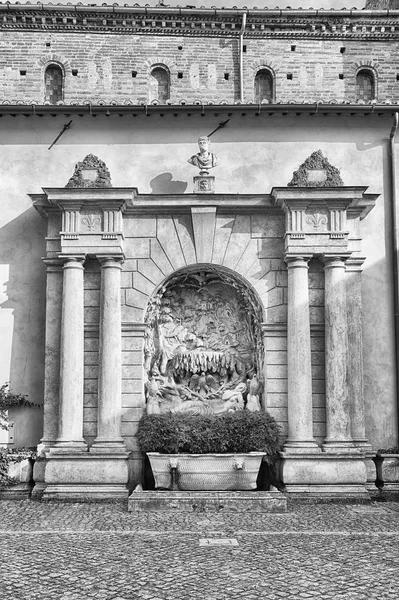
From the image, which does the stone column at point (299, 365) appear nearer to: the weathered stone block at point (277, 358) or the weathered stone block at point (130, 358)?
the weathered stone block at point (277, 358)

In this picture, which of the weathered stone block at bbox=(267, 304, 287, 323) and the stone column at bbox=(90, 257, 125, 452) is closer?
the stone column at bbox=(90, 257, 125, 452)

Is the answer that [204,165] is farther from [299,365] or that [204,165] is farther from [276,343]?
[299,365]

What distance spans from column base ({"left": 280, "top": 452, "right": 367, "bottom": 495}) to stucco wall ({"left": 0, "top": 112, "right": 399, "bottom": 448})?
308 cm

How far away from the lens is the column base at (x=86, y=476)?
1329 centimetres

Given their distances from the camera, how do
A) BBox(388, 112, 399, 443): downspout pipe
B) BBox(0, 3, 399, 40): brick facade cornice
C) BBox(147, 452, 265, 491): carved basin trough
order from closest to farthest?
BBox(147, 452, 265, 491): carved basin trough, BBox(388, 112, 399, 443): downspout pipe, BBox(0, 3, 399, 40): brick facade cornice

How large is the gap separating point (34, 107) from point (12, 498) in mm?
7516

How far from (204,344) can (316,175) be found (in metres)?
3.81

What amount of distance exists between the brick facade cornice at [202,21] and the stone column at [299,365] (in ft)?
31.9

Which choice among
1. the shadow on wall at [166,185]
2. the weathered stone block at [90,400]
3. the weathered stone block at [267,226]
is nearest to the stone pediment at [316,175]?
A: the weathered stone block at [267,226]

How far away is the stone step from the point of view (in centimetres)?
1202

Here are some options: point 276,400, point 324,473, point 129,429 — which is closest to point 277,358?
point 276,400

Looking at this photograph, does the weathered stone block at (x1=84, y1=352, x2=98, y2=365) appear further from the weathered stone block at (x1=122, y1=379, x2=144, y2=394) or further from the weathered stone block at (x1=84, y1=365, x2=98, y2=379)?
the weathered stone block at (x1=122, y1=379, x2=144, y2=394)

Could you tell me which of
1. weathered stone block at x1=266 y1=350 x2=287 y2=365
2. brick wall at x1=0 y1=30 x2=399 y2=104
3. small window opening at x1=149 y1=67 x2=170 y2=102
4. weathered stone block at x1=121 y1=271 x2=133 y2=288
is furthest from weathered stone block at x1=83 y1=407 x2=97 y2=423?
small window opening at x1=149 y1=67 x2=170 y2=102

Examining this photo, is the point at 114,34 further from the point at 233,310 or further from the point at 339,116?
the point at 233,310
